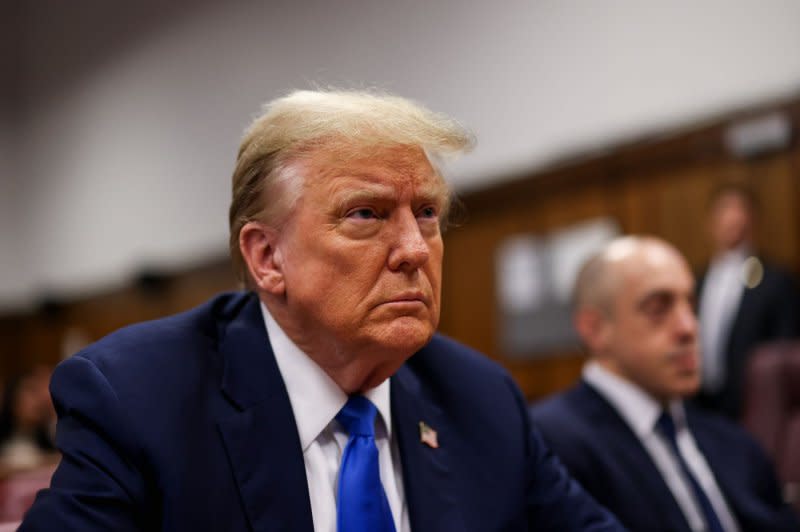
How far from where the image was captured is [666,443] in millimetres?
2699

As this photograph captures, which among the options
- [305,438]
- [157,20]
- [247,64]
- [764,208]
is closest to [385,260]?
[305,438]

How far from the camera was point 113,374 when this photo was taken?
1.53 meters

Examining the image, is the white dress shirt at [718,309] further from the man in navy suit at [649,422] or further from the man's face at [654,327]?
the man's face at [654,327]

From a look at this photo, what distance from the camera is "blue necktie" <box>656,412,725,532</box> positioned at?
2506mm

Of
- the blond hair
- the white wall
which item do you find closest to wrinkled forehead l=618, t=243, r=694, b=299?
the white wall

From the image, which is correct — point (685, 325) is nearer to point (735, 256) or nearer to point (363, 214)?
point (363, 214)

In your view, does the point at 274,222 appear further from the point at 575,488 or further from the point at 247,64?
the point at 247,64

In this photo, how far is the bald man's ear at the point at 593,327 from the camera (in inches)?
117

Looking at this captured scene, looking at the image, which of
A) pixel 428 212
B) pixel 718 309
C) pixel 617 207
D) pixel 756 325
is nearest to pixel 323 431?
pixel 428 212

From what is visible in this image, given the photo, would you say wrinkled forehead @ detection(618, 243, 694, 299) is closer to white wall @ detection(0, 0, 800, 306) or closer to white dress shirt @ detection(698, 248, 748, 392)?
white wall @ detection(0, 0, 800, 306)

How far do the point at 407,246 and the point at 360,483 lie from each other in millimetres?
399

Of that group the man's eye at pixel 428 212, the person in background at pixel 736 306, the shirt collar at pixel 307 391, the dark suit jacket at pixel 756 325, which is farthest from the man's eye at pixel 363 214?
the dark suit jacket at pixel 756 325

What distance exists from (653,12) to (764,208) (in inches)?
60.3

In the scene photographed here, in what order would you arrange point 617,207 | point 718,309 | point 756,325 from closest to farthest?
point 756,325
point 718,309
point 617,207
